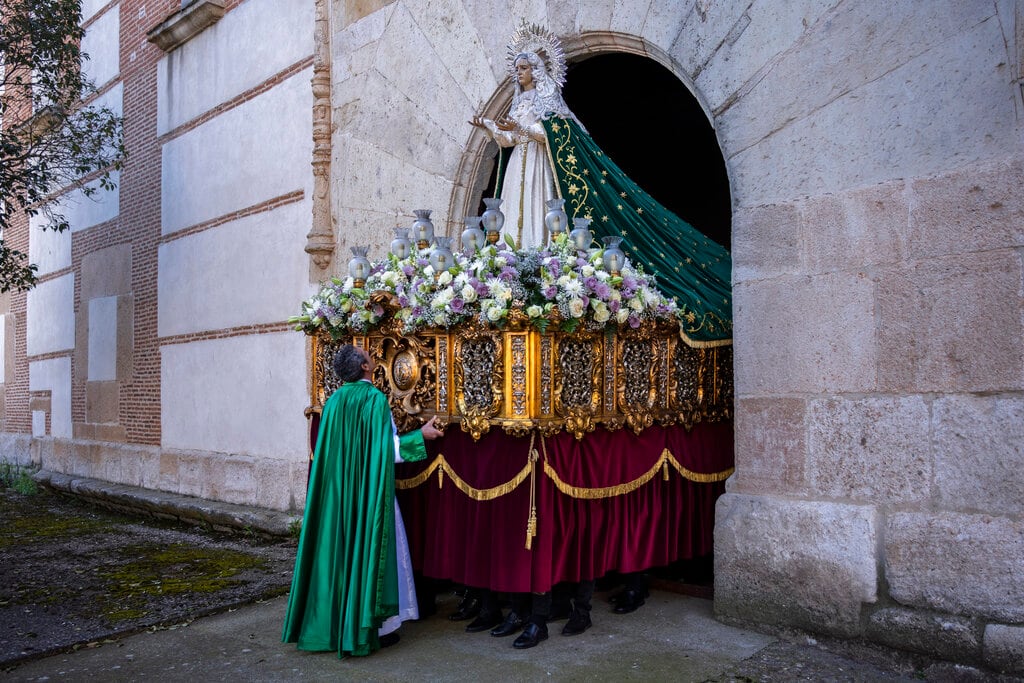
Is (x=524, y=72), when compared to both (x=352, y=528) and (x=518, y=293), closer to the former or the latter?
(x=518, y=293)

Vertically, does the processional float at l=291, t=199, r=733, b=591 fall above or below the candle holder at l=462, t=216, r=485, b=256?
below

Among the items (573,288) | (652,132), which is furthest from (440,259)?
(652,132)

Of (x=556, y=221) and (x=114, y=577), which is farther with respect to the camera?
(x=114, y=577)

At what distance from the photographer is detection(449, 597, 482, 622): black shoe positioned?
15.5 ft

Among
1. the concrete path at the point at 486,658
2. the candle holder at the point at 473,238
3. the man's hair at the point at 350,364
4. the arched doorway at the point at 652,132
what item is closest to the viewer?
the concrete path at the point at 486,658

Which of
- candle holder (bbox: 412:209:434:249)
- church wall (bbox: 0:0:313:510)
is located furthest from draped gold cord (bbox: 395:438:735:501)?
church wall (bbox: 0:0:313:510)

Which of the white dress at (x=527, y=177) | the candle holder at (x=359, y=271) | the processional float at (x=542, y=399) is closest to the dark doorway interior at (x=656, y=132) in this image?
the white dress at (x=527, y=177)

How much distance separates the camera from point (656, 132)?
337 inches

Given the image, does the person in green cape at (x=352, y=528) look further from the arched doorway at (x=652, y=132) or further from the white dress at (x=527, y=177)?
the arched doorway at (x=652, y=132)

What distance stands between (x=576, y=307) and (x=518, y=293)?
28 cm

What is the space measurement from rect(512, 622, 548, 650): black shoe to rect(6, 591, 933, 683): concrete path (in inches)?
1.4

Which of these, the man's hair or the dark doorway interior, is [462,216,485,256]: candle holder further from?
the dark doorway interior

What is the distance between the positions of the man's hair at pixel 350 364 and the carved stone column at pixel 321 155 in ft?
10.6

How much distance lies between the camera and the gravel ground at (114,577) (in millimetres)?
4895
